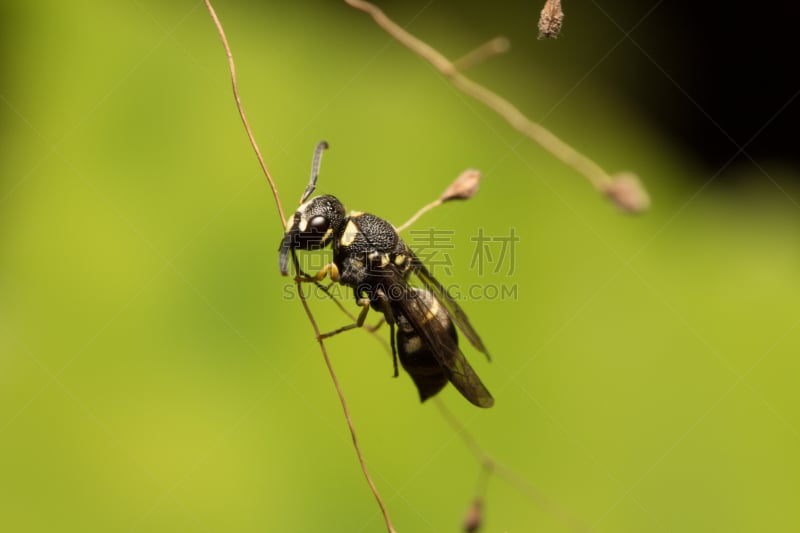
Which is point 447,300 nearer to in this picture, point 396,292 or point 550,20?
point 396,292

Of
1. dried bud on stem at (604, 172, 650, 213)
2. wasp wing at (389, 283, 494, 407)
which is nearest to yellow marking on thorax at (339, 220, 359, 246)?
wasp wing at (389, 283, 494, 407)

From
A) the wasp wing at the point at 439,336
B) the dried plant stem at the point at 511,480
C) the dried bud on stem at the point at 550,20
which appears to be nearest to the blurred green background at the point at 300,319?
the dried plant stem at the point at 511,480

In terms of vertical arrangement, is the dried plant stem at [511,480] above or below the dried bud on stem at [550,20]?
below

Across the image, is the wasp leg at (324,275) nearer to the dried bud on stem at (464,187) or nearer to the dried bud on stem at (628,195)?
the dried bud on stem at (464,187)

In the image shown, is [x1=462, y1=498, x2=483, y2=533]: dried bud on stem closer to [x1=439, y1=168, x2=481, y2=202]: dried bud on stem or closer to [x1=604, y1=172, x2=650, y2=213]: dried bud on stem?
[x1=439, y1=168, x2=481, y2=202]: dried bud on stem

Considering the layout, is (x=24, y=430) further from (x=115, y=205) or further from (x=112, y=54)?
(x=112, y=54)
